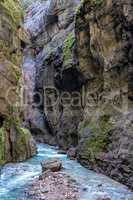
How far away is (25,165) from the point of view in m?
28.5

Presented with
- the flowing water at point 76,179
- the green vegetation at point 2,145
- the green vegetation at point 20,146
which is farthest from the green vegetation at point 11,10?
the flowing water at point 76,179

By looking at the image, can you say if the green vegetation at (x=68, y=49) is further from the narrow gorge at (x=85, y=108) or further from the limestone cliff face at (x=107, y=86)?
the limestone cliff face at (x=107, y=86)

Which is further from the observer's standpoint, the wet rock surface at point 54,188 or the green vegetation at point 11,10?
the green vegetation at point 11,10

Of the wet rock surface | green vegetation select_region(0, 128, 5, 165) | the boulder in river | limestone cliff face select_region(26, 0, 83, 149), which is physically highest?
limestone cliff face select_region(26, 0, 83, 149)

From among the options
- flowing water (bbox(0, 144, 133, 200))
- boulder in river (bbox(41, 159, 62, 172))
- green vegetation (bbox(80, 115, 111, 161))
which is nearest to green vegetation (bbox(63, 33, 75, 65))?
green vegetation (bbox(80, 115, 111, 161))

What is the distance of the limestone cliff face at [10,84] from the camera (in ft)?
93.2

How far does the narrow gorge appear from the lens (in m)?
21.5

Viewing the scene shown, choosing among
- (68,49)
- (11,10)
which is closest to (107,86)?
(11,10)

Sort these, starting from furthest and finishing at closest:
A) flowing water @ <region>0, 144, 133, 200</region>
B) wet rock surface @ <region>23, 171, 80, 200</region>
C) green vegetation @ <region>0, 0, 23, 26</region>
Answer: green vegetation @ <region>0, 0, 23, 26</region> < flowing water @ <region>0, 144, 133, 200</region> < wet rock surface @ <region>23, 171, 80, 200</region>

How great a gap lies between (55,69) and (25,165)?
20.8 m

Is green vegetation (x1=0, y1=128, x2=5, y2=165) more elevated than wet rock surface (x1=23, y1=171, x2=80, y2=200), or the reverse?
green vegetation (x1=0, y1=128, x2=5, y2=165)

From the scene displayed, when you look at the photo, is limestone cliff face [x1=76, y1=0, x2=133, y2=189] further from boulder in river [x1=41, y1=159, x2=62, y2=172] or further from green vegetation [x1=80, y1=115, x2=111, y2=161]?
boulder in river [x1=41, y1=159, x2=62, y2=172]

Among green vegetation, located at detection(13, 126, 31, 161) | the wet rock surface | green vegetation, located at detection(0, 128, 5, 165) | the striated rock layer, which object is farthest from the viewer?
green vegetation, located at detection(13, 126, 31, 161)

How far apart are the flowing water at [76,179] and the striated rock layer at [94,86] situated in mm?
888
